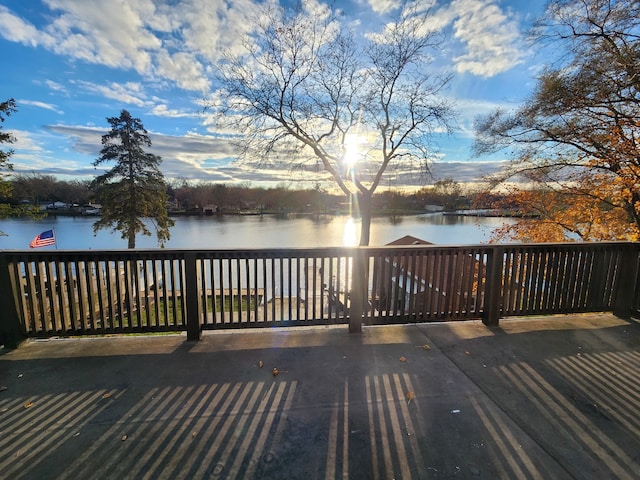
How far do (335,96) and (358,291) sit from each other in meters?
8.97

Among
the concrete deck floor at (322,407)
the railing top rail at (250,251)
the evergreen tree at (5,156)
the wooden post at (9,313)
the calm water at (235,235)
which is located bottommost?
the calm water at (235,235)

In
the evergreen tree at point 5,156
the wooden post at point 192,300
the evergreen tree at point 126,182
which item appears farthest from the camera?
the evergreen tree at point 126,182

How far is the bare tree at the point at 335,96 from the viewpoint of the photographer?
844cm

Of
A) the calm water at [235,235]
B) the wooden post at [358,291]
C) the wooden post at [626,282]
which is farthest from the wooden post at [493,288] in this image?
the calm water at [235,235]

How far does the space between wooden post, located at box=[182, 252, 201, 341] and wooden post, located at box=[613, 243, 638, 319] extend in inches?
194

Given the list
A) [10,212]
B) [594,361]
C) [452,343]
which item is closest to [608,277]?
[594,361]

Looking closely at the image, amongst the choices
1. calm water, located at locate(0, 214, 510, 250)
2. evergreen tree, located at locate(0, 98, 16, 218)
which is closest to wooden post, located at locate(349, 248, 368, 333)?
calm water, located at locate(0, 214, 510, 250)

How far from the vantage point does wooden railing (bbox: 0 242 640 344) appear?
2.76 m

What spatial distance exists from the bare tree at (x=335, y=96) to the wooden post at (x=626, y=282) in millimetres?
7606

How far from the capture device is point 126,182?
19.0 metres

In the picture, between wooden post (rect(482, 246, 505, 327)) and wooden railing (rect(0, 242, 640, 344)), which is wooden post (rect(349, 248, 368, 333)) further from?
wooden post (rect(482, 246, 505, 327))

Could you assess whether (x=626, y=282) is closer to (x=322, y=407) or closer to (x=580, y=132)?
(x=322, y=407)

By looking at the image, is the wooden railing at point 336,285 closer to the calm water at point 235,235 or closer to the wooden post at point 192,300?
the wooden post at point 192,300

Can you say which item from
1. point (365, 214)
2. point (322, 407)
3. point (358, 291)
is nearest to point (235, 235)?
point (365, 214)
